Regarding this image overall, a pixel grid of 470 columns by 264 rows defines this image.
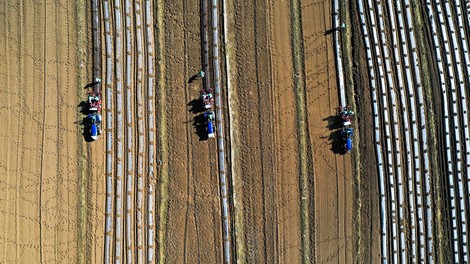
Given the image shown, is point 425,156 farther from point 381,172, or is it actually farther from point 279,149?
point 279,149

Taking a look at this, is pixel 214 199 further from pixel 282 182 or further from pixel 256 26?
pixel 256 26

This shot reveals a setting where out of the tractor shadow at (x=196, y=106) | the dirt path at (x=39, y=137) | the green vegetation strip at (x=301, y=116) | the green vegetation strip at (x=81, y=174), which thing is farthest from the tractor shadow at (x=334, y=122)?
the dirt path at (x=39, y=137)

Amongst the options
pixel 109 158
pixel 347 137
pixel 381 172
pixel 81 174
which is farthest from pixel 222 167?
pixel 381 172

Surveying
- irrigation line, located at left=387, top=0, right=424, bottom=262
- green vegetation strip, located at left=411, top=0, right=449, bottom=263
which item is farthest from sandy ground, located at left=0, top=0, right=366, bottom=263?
green vegetation strip, located at left=411, top=0, right=449, bottom=263

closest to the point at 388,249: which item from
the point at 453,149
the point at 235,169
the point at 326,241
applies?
the point at 326,241

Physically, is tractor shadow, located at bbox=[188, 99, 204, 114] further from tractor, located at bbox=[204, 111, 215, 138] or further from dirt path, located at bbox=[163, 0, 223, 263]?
tractor, located at bbox=[204, 111, 215, 138]

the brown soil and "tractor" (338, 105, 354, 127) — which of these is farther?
"tractor" (338, 105, 354, 127)

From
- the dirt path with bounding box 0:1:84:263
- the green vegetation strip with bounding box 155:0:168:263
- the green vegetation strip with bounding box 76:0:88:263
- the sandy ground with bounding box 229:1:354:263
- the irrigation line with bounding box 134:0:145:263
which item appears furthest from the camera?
the sandy ground with bounding box 229:1:354:263
